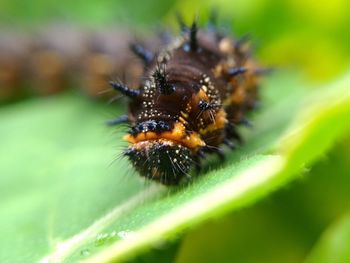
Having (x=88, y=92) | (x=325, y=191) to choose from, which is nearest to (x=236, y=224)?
(x=325, y=191)

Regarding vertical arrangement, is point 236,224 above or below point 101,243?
above

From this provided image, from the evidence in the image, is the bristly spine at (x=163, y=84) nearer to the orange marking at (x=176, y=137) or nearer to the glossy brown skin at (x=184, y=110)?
the glossy brown skin at (x=184, y=110)

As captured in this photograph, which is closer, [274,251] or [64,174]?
[274,251]

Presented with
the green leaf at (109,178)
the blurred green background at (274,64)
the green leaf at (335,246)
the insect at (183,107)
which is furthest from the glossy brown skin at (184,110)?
the green leaf at (335,246)

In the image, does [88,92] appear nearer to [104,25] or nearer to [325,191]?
[104,25]

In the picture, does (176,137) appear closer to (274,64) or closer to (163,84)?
(163,84)

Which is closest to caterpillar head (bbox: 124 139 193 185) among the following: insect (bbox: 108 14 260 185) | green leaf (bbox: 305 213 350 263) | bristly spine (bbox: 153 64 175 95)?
insect (bbox: 108 14 260 185)

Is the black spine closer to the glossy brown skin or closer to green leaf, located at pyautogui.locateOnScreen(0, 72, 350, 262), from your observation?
the glossy brown skin

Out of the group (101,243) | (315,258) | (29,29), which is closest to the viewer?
(101,243)
